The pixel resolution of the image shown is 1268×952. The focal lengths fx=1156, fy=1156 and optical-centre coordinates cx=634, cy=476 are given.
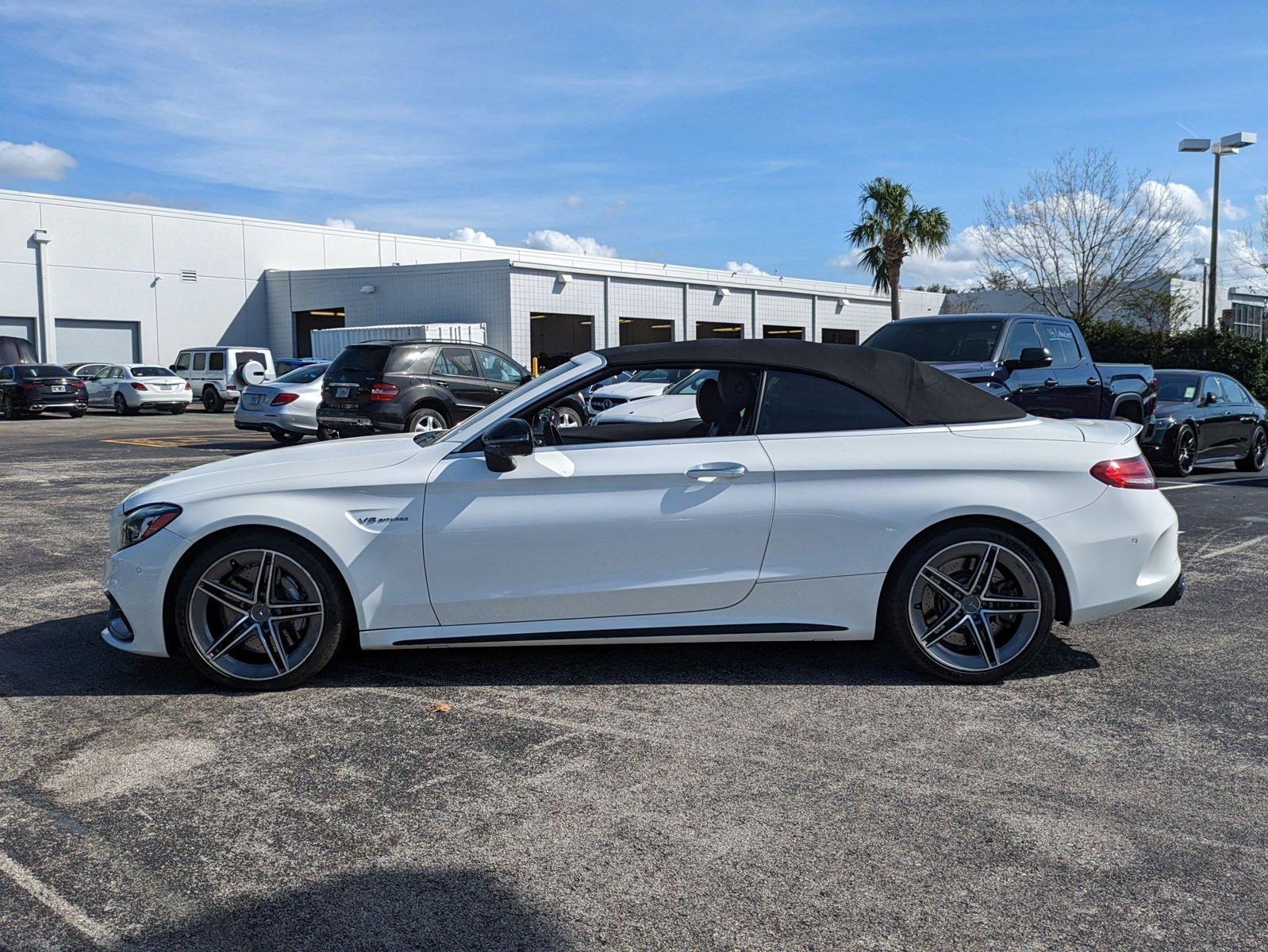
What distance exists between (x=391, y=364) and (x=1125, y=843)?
13.4 m

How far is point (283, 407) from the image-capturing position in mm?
18469

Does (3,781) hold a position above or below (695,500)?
below

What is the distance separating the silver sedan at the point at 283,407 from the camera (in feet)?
60.6

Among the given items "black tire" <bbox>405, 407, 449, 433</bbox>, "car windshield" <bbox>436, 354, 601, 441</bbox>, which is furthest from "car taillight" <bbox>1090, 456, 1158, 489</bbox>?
"black tire" <bbox>405, 407, 449, 433</bbox>

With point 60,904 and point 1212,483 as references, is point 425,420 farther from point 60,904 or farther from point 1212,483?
point 60,904

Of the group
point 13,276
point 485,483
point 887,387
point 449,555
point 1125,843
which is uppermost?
point 13,276

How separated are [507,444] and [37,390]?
92.6 ft

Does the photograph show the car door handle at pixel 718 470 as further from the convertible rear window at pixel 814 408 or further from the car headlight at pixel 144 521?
the car headlight at pixel 144 521

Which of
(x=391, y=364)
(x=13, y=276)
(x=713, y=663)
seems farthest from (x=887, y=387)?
(x=13, y=276)

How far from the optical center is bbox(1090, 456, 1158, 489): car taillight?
502 centimetres

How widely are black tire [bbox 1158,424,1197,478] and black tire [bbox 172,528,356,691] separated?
1212cm

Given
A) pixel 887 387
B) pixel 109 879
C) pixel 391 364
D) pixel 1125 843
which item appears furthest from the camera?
pixel 391 364

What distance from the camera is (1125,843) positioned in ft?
11.1

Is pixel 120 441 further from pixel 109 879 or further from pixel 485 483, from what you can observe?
pixel 109 879
